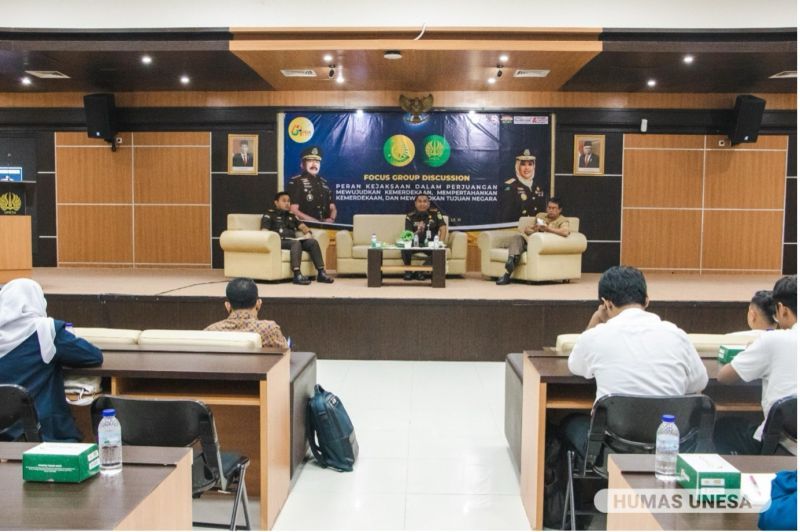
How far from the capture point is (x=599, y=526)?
275cm

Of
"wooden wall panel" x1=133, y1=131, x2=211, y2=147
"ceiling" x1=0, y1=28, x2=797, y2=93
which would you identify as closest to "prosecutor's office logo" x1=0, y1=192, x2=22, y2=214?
"ceiling" x1=0, y1=28, x2=797, y2=93

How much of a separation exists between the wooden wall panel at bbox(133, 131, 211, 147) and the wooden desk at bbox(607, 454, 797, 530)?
27.1 ft

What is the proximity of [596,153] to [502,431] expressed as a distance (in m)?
5.87

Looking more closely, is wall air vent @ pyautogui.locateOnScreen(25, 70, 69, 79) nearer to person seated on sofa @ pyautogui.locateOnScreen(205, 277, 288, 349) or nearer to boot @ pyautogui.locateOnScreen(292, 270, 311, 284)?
boot @ pyautogui.locateOnScreen(292, 270, 311, 284)

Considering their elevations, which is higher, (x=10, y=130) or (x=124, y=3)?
(x=124, y=3)

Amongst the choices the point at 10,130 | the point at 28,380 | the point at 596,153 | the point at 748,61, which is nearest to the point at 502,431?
the point at 28,380

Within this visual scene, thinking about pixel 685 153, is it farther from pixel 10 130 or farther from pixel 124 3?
pixel 10 130

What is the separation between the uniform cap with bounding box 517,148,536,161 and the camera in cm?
888

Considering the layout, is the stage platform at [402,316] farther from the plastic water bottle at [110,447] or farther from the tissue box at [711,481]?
the tissue box at [711,481]

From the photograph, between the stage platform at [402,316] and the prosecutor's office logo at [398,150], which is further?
the prosecutor's office logo at [398,150]

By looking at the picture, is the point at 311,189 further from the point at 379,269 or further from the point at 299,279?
the point at 379,269

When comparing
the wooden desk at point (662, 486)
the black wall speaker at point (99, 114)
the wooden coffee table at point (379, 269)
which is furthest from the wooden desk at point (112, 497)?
the black wall speaker at point (99, 114)

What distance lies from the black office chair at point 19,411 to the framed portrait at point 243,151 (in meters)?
7.03

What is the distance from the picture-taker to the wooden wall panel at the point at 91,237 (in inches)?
365
